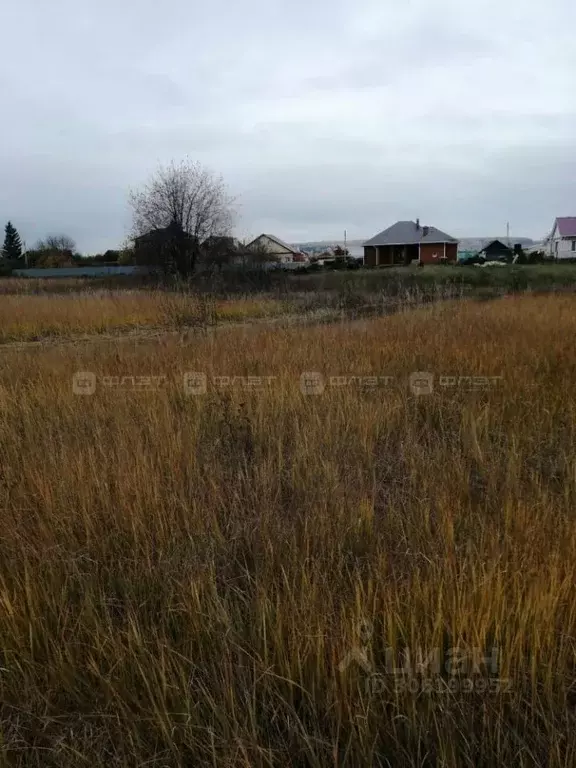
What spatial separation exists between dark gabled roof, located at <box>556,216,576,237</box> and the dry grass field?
214 feet

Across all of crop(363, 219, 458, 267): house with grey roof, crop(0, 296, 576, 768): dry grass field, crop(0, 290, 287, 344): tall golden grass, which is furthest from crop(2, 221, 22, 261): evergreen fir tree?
crop(0, 296, 576, 768): dry grass field

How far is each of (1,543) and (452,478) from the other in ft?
7.09

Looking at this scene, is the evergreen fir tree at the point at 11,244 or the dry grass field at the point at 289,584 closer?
the dry grass field at the point at 289,584

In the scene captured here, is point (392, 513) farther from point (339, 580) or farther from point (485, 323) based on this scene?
point (485, 323)

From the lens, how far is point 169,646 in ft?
4.89

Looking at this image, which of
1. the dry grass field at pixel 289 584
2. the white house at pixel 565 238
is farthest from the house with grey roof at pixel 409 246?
the dry grass field at pixel 289 584

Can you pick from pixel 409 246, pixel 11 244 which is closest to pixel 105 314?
pixel 409 246

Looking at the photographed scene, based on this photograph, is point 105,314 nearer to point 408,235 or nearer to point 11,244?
point 408,235

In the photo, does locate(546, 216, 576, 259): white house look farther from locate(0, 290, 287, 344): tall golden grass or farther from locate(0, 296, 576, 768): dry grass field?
locate(0, 296, 576, 768): dry grass field

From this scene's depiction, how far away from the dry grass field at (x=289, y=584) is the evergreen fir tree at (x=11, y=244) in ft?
275

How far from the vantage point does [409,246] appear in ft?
177

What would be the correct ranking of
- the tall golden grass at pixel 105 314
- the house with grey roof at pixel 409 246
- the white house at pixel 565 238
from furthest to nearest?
the white house at pixel 565 238 → the house with grey roof at pixel 409 246 → the tall golden grass at pixel 105 314

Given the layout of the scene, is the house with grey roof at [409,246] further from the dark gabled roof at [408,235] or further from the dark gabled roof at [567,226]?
the dark gabled roof at [567,226]

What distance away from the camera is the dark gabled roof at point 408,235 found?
2062 inches
